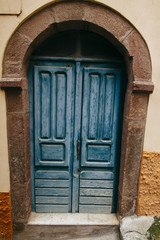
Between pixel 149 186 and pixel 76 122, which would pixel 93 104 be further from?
pixel 149 186

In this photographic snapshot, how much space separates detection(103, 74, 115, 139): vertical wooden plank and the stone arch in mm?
218

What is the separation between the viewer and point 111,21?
2178 mm

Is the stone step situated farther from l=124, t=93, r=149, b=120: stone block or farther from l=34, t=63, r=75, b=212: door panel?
l=124, t=93, r=149, b=120: stone block

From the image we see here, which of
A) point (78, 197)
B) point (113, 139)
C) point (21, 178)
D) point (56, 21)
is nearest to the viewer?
point (56, 21)

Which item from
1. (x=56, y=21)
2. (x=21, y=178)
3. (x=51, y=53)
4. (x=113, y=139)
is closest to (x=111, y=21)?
(x=56, y=21)

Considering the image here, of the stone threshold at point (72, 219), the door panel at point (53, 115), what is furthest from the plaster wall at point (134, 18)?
the stone threshold at point (72, 219)

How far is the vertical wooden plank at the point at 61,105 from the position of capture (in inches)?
99.3

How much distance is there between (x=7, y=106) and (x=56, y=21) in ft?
4.23

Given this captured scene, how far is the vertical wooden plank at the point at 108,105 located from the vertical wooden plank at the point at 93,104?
135 millimetres

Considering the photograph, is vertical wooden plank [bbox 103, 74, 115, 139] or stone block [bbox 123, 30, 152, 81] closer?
stone block [bbox 123, 30, 152, 81]

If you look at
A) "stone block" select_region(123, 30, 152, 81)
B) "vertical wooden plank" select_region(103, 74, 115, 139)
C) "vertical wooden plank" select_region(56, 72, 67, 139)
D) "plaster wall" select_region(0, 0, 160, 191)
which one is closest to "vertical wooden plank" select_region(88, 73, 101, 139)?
"vertical wooden plank" select_region(103, 74, 115, 139)

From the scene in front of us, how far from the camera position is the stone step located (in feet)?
8.73

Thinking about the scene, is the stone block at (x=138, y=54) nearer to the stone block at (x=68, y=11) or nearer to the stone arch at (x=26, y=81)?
the stone arch at (x=26, y=81)

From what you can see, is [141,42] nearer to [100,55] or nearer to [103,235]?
[100,55]
